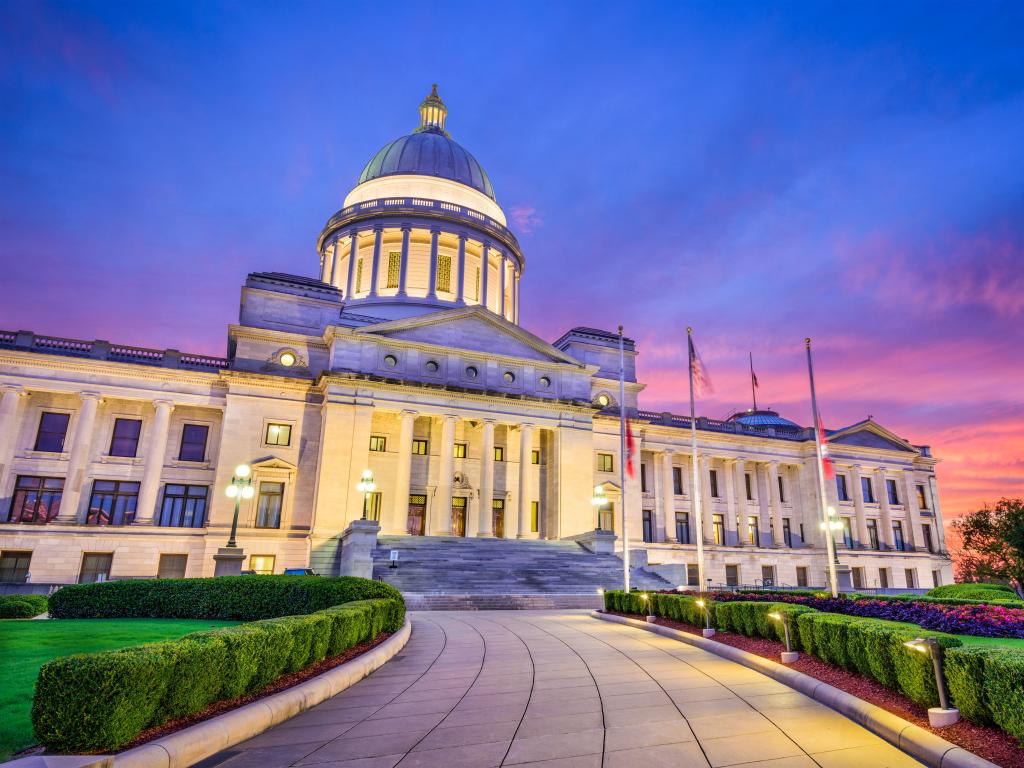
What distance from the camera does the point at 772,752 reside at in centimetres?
695

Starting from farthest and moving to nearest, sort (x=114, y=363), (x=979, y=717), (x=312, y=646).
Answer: (x=114, y=363) < (x=312, y=646) < (x=979, y=717)

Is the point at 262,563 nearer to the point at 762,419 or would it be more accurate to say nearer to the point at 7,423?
the point at 7,423

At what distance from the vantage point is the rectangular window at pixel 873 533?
58.7 m

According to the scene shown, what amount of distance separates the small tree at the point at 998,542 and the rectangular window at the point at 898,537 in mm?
5520

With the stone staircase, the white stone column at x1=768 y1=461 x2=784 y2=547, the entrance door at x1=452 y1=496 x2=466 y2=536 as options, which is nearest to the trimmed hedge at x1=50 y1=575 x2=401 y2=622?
the stone staircase

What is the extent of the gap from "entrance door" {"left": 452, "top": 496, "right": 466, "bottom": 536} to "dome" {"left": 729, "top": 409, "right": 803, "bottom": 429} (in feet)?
121

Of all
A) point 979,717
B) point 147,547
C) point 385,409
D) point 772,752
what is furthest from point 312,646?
point 147,547

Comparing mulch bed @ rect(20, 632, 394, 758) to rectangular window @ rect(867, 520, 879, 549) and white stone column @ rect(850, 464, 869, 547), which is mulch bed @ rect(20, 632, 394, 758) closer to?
white stone column @ rect(850, 464, 869, 547)

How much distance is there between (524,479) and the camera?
42.7m

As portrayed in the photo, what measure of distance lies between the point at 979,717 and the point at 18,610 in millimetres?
23120

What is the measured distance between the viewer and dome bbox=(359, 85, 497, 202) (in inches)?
2530

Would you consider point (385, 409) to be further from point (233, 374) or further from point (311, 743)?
point (311, 743)

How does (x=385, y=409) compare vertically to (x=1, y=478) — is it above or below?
above

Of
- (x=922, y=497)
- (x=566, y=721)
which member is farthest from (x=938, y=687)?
(x=922, y=497)
